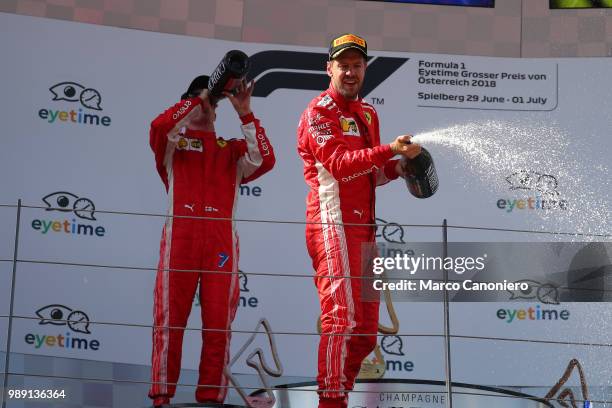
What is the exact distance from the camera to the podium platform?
350cm

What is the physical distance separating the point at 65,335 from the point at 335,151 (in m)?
1.92

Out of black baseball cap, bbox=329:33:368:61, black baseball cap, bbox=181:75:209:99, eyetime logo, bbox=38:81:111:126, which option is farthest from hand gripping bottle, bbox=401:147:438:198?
eyetime logo, bbox=38:81:111:126

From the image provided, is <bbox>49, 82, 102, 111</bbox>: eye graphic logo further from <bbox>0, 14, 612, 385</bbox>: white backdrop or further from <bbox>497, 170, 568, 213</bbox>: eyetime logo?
<bbox>497, 170, 568, 213</bbox>: eyetime logo

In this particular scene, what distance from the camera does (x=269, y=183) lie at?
5043 mm

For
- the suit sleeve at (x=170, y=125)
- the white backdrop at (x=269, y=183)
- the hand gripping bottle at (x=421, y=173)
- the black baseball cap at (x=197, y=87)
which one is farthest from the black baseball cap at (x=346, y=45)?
the white backdrop at (x=269, y=183)

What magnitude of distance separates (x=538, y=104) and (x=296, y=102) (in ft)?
3.76

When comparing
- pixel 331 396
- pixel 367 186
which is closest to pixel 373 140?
pixel 367 186

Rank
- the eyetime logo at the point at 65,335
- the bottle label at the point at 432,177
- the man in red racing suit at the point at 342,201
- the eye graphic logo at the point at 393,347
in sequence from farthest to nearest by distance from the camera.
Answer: the eye graphic logo at the point at 393,347 → the eyetime logo at the point at 65,335 → the bottle label at the point at 432,177 → the man in red racing suit at the point at 342,201

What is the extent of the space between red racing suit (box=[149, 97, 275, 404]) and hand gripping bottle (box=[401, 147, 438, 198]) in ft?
2.63

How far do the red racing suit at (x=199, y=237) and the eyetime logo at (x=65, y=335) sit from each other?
960mm

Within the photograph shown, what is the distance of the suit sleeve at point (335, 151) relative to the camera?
10.5 feet

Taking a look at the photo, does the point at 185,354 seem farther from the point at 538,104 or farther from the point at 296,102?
the point at 538,104

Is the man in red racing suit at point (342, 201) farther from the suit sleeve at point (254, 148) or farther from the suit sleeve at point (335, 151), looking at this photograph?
the suit sleeve at point (254, 148)

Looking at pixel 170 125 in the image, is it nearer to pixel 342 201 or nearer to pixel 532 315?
pixel 342 201
